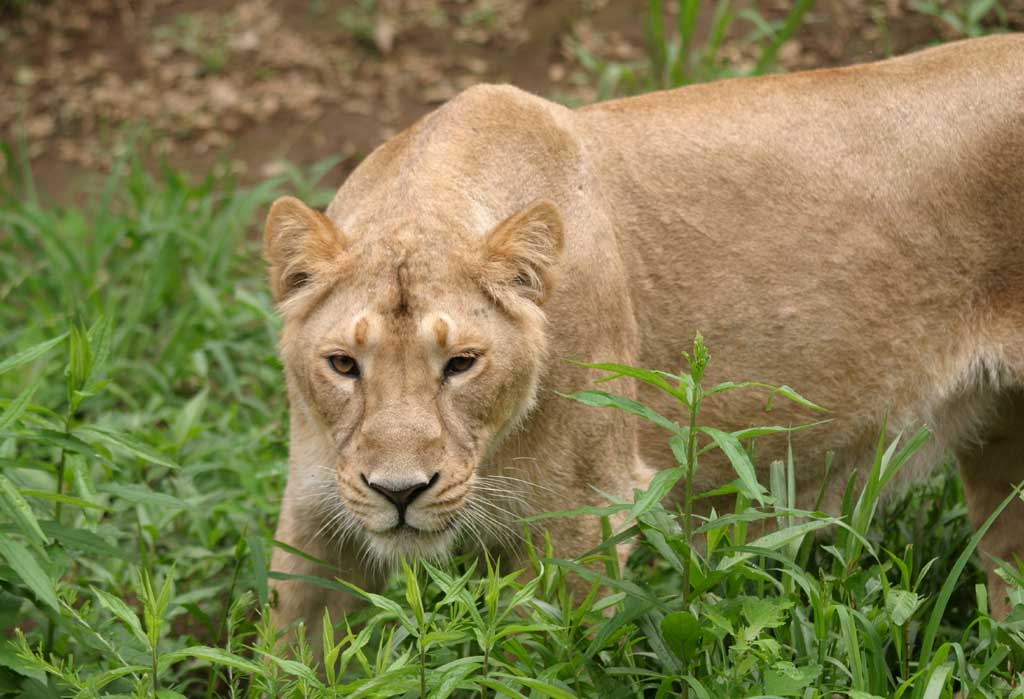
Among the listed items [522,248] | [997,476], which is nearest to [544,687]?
[522,248]

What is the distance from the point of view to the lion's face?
131 inches

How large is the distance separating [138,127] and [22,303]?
5.17 ft

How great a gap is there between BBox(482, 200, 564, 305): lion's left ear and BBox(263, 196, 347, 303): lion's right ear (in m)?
0.38

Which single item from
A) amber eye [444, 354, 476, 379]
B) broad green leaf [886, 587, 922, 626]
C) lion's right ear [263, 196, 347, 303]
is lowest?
broad green leaf [886, 587, 922, 626]

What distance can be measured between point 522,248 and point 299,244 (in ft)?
1.83

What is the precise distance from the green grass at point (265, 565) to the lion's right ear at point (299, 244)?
496mm

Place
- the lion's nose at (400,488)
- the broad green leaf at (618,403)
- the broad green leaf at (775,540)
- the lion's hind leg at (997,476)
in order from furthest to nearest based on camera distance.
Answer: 1. the lion's hind leg at (997,476)
2. the lion's nose at (400,488)
3. the broad green leaf at (775,540)
4. the broad green leaf at (618,403)

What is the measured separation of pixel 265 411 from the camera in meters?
5.62

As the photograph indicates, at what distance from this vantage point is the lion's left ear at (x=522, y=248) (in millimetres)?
3535

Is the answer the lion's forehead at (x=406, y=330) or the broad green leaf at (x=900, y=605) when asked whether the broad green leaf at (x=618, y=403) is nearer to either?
the lion's forehead at (x=406, y=330)

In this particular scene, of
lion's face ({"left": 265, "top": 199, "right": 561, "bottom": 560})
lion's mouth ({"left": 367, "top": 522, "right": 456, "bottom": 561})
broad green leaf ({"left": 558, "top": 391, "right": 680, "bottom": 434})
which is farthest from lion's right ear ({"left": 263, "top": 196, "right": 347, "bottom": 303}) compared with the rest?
broad green leaf ({"left": 558, "top": 391, "right": 680, "bottom": 434})

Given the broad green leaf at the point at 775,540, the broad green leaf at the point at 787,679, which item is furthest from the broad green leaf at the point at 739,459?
the broad green leaf at the point at 787,679

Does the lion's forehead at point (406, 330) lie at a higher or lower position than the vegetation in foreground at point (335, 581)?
higher

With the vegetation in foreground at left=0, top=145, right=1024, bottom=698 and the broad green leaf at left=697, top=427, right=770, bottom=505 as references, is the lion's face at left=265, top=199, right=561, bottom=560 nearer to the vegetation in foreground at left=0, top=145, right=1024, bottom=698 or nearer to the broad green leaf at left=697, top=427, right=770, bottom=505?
the vegetation in foreground at left=0, top=145, right=1024, bottom=698
